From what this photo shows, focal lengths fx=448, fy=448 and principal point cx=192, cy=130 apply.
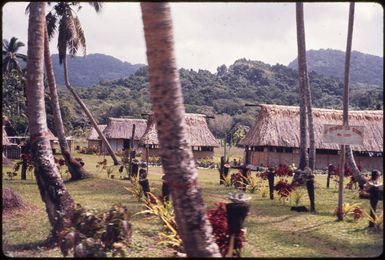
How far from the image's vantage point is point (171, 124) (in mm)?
4840

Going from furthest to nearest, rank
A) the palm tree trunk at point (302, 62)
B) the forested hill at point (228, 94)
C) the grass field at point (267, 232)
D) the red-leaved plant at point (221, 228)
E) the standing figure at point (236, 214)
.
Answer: the forested hill at point (228, 94)
the palm tree trunk at point (302, 62)
the grass field at point (267, 232)
the red-leaved plant at point (221, 228)
the standing figure at point (236, 214)

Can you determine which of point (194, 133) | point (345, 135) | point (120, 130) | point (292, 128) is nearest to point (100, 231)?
point (345, 135)

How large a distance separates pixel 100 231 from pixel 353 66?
118298 millimetres

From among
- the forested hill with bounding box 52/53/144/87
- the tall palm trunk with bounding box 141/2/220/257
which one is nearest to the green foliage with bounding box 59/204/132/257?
the tall palm trunk with bounding box 141/2/220/257

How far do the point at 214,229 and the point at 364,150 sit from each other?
2188cm

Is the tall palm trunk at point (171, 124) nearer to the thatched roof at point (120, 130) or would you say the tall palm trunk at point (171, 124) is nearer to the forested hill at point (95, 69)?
the thatched roof at point (120, 130)

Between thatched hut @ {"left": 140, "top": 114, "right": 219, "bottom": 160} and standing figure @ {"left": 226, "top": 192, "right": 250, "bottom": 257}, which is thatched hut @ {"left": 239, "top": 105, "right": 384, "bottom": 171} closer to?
thatched hut @ {"left": 140, "top": 114, "right": 219, "bottom": 160}

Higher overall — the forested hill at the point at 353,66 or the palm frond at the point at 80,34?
the forested hill at the point at 353,66

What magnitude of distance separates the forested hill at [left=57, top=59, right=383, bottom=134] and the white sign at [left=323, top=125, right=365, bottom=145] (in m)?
35.2

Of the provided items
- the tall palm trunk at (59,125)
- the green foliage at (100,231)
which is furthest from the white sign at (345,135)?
the tall palm trunk at (59,125)

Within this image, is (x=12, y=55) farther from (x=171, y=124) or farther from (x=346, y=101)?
(x=171, y=124)

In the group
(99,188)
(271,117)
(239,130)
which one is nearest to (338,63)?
(239,130)

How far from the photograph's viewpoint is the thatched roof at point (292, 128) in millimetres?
26359

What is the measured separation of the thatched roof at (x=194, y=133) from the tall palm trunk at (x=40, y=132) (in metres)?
22.7
